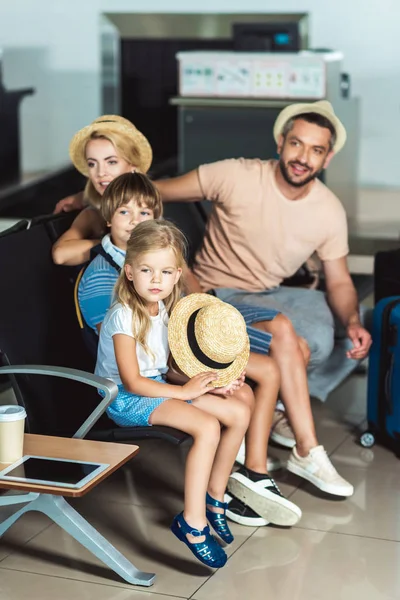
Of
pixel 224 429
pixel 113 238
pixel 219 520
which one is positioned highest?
pixel 113 238

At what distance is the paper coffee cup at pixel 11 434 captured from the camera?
2670mm

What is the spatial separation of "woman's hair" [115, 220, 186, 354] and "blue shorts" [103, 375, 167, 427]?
131 mm

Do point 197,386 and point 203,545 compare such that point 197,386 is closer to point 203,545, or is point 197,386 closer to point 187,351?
point 187,351

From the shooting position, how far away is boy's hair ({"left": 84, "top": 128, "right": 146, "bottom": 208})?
3420mm

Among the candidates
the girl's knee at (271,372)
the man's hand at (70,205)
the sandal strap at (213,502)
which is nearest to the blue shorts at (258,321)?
the girl's knee at (271,372)

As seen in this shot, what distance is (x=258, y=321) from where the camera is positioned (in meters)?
3.38

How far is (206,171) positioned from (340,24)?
4.95 meters

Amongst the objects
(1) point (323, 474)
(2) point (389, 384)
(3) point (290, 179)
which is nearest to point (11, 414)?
(1) point (323, 474)

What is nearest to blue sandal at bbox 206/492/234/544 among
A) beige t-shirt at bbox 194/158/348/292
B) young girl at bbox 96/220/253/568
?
young girl at bbox 96/220/253/568

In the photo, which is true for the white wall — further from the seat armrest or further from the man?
the seat armrest

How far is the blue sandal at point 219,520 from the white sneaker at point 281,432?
83cm

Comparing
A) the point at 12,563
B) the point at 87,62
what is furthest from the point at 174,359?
the point at 87,62

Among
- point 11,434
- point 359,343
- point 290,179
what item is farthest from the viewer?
point 290,179

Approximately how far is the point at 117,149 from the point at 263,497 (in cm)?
116
